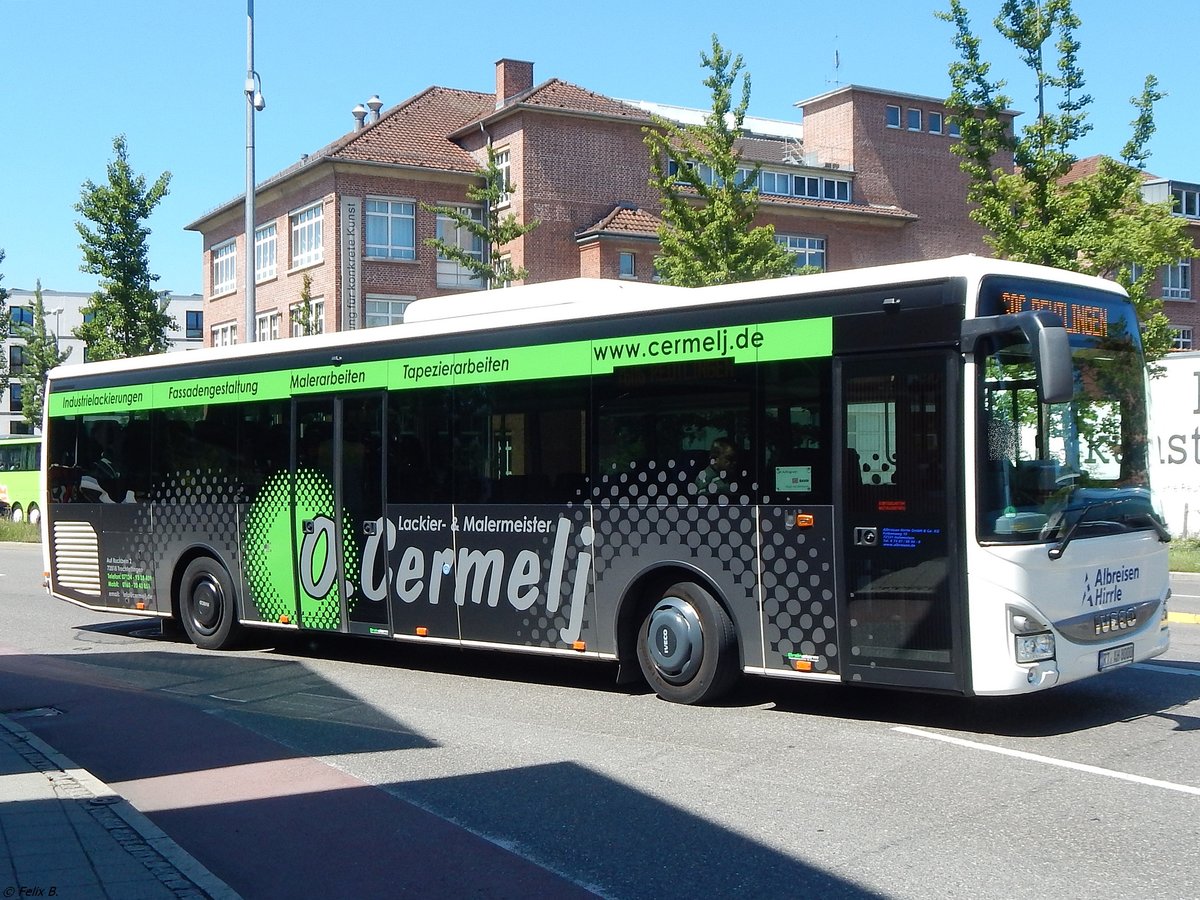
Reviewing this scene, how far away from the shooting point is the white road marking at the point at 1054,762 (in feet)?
23.8

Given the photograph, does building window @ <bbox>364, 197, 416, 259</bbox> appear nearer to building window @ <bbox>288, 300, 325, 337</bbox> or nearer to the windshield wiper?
building window @ <bbox>288, 300, 325, 337</bbox>

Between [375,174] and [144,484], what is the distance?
34365 millimetres

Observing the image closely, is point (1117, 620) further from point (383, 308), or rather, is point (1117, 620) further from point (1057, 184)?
point (383, 308)

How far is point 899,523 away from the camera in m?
8.77

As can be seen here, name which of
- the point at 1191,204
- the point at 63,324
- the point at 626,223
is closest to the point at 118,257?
the point at 626,223

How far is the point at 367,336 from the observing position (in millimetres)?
12648

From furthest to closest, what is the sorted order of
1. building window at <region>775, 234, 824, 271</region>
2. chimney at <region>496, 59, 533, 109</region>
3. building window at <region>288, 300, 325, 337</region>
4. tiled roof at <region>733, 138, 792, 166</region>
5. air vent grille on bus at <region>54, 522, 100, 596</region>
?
tiled roof at <region>733, 138, 792, 166</region>, building window at <region>775, 234, 824, 271</region>, chimney at <region>496, 59, 533, 109</region>, building window at <region>288, 300, 325, 337</region>, air vent grille on bus at <region>54, 522, 100, 596</region>

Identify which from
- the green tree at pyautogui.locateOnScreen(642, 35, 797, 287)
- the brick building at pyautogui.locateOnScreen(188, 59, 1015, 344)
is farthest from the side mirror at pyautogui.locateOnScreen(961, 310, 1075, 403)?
the brick building at pyautogui.locateOnScreen(188, 59, 1015, 344)

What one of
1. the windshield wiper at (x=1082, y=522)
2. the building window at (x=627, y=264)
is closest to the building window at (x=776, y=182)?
the building window at (x=627, y=264)

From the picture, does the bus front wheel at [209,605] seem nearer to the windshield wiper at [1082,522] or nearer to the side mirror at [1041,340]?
the side mirror at [1041,340]

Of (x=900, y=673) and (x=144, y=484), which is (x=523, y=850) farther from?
(x=144, y=484)

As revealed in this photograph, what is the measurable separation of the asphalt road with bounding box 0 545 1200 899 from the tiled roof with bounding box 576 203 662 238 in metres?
36.6

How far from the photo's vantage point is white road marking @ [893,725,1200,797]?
7.27 metres

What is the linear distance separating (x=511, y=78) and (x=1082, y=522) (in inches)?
1871
